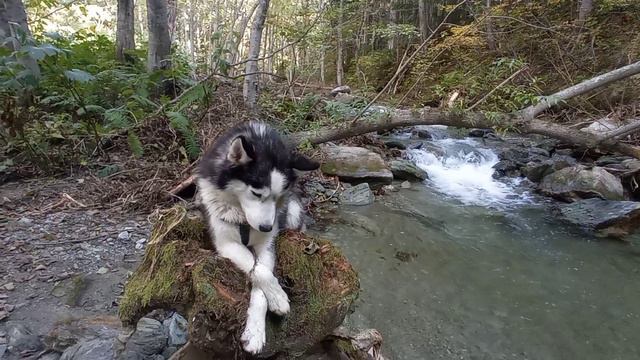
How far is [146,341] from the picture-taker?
320 centimetres

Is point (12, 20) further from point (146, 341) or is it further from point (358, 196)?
point (358, 196)

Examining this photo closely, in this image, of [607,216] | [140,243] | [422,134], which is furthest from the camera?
Result: [422,134]

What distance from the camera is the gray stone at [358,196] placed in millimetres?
7566

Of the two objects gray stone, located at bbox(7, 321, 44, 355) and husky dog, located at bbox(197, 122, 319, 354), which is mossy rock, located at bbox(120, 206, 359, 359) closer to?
husky dog, located at bbox(197, 122, 319, 354)

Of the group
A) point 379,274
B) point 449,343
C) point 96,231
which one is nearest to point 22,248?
point 96,231

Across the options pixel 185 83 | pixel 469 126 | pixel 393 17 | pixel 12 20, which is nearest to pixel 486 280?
pixel 469 126

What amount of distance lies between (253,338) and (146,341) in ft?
4.54

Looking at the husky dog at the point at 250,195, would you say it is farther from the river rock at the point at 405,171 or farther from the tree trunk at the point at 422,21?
the tree trunk at the point at 422,21

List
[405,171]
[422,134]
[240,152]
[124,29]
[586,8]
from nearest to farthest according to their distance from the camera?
[240,152], [405,171], [124,29], [422,134], [586,8]

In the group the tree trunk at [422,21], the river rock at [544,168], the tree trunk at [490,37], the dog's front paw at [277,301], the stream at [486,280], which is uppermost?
the tree trunk at [422,21]

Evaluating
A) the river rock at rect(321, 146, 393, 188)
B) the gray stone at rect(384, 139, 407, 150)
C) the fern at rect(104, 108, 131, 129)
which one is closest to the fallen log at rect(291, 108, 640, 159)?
the river rock at rect(321, 146, 393, 188)

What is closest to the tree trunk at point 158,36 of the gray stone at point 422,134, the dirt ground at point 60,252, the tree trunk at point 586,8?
the dirt ground at point 60,252

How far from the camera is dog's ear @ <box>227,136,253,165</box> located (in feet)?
8.90

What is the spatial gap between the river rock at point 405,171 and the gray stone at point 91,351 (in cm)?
685
